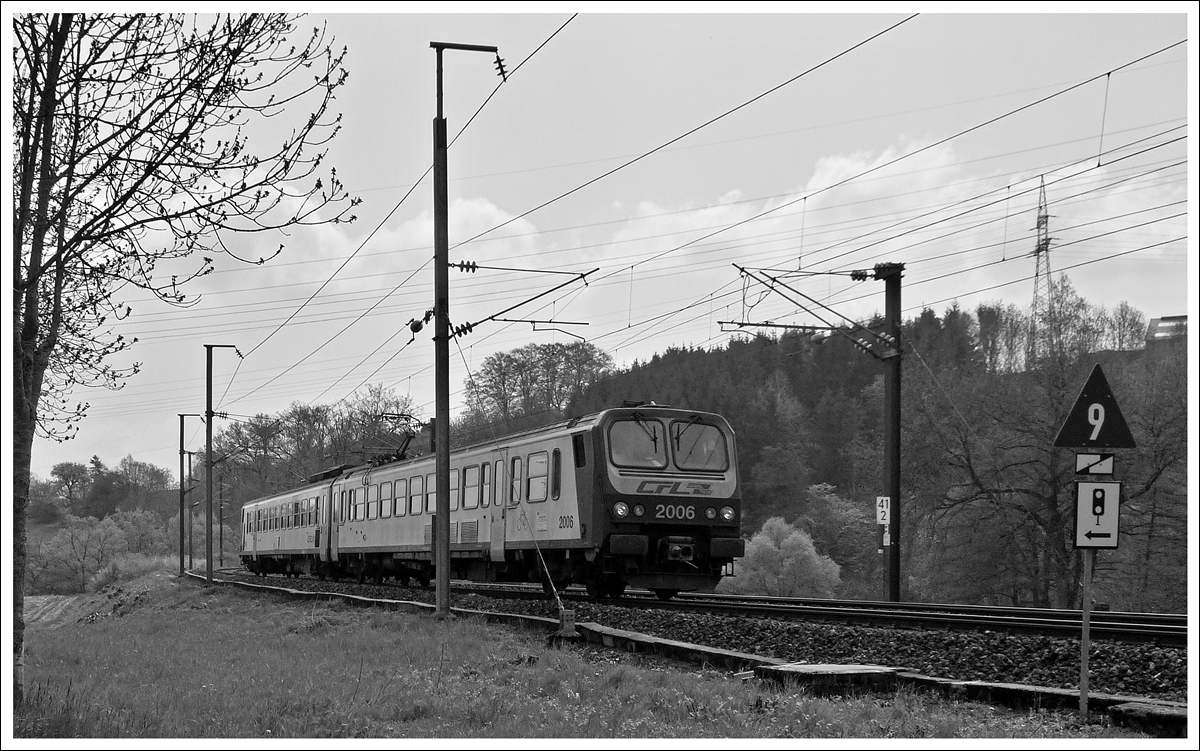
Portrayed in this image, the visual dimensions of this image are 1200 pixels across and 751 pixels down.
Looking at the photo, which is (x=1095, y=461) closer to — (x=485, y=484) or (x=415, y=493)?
(x=485, y=484)

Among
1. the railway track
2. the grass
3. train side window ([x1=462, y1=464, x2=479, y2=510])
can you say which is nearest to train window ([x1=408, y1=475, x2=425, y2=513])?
train side window ([x1=462, y1=464, x2=479, y2=510])

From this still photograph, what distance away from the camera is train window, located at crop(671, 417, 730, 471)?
65.7 feet

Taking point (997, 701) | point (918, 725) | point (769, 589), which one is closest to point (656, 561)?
point (997, 701)

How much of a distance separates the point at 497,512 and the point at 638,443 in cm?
404

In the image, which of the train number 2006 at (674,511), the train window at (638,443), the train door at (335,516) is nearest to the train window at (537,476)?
the train window at (638,443)

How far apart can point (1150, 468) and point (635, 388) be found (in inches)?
1388

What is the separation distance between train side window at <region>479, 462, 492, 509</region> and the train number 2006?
14.7 ft

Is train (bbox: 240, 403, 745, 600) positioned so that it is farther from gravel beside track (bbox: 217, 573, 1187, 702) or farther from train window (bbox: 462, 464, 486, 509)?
gravel beside track (bbox: 217, 573, 1187, 702)

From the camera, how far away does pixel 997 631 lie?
1391cm

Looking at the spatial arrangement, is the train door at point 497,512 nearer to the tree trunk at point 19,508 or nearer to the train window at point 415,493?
the train window at point 415,493

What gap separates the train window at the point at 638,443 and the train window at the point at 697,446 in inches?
11.6

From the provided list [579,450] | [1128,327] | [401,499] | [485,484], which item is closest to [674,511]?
[579,450]

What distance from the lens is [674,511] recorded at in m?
19.5

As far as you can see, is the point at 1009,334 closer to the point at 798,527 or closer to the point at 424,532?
the point at 798,527
